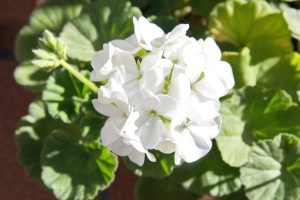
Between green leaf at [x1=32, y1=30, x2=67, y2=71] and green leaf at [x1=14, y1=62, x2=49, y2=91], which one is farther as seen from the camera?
green leaf at [x1=14, y1=62, x2=49, y2=91]

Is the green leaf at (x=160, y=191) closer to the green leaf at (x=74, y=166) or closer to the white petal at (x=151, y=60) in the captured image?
the green leaf at (x=74, y=166)

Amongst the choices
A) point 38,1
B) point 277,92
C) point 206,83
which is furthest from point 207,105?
point 38,1

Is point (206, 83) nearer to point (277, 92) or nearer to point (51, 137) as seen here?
point (277, 92)

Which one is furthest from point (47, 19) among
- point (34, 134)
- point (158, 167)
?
point (158, 167)

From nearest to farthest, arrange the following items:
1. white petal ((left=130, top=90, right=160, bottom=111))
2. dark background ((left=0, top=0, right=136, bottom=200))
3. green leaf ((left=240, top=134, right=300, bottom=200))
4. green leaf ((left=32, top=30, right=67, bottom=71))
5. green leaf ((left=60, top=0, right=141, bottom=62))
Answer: white petal ((left=130, top=90, right=160, bottom=111)) < green leaf ((left=32, top=30, right=67, bottom=71)) < green leaf ((left=240, top=134, right=300, bottom=200)) < green leaf ((left=60, top=0, right=141, bottom=62)) < dark background ((left=0, top=0, right=136, bottom=200))

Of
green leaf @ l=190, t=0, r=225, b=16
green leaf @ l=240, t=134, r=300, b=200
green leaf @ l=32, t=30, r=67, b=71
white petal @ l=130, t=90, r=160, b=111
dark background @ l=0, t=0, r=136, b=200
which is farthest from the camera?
dark background @ l=0, t=0, r=136, b=200

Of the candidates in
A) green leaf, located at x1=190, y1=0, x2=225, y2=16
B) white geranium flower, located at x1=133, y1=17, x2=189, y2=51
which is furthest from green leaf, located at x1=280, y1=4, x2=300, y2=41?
white geranium flower, located at x1=133, y1=17, x2=189, y2=51

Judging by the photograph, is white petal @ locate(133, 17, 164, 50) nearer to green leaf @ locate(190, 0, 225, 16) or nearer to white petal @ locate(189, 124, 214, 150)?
white petal @ locate(189, 124, 214, 150)
